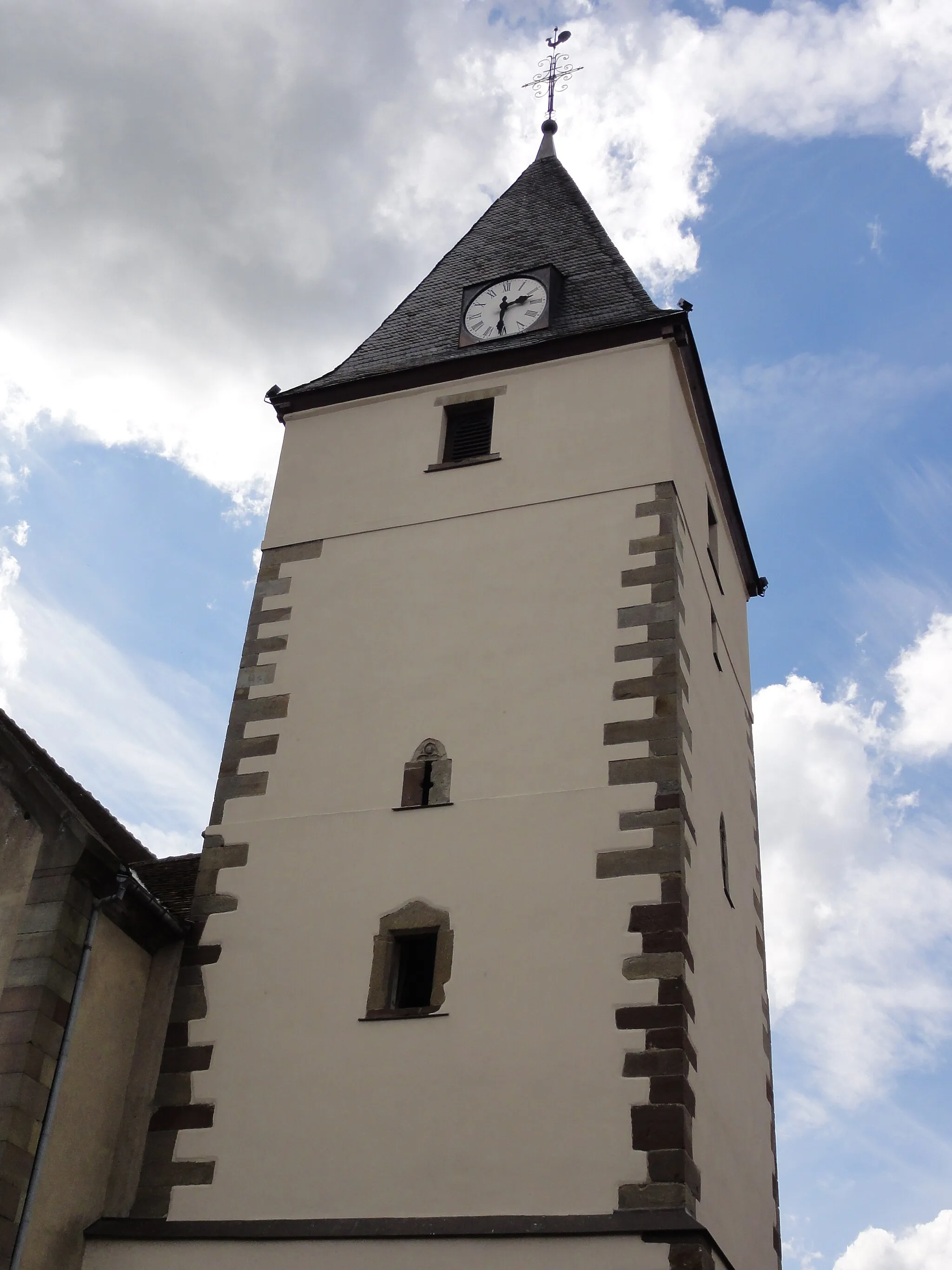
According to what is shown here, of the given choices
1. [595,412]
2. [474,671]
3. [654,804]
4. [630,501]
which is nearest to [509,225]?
[595,412]

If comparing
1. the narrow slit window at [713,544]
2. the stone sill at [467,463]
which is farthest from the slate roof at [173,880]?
the narrow slit window at [713,544]

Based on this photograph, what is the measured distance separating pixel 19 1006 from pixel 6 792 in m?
1.82

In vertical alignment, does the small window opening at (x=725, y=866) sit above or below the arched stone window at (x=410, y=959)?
above

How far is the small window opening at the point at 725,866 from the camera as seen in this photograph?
12445 mm

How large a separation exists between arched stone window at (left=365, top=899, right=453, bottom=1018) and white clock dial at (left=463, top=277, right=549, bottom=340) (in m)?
6.46

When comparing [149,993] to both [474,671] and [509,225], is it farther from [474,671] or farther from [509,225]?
[509,225]

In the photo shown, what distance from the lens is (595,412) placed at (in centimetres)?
1368

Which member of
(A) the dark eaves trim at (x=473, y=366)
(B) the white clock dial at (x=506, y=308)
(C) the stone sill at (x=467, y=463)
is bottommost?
(C) the stone sill at (x=467, y=463)

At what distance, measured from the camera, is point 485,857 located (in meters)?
11.0

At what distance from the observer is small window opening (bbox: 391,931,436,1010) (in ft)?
35.3

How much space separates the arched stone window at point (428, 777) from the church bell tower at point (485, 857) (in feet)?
0.10

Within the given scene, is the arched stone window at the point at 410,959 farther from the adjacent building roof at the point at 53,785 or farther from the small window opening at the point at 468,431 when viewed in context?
the small window opening at the point at 468,431

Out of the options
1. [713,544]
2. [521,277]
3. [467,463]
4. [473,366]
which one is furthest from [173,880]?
[521,277]

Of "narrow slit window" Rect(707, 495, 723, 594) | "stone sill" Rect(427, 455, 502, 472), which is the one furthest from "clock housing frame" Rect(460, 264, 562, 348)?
"narrow slit window" Rect(707, 495, 723, 594)
